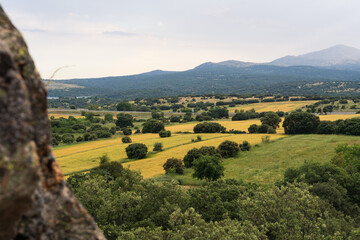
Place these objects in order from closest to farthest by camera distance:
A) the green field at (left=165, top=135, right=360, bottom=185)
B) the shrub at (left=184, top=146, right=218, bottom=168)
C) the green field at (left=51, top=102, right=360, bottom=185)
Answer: the green field at (left=165, top=135, right=360, bottom=185) < the green field at (left=51, top=102, right=360, bottom=185) < the shrub at (left=184, top=146, right=218, bottom=168)

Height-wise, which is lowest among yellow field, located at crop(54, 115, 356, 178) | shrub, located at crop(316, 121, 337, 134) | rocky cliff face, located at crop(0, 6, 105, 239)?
yellow field, located at crop(54, 115, 356, 178)

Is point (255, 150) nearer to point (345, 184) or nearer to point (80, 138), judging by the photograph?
point (345, 184)

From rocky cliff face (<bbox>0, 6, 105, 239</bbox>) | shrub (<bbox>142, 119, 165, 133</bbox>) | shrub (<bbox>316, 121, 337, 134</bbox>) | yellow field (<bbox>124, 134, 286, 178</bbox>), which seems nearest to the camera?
rocky cliff face (<bbox>0, 6, 105, 239</bbox>)

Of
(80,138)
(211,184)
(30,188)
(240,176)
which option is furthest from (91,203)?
(80,138)

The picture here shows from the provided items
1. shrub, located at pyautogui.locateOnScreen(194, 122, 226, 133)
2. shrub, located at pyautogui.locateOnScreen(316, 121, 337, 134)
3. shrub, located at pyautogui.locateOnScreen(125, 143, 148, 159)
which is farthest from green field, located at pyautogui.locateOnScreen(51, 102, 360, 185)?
shrub, located at pyautogui.locateOnScreen(194, 122, 226, 133)

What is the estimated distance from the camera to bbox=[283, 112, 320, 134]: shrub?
7350 cm

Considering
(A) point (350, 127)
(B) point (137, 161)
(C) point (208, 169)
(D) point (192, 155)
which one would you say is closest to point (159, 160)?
(B) point (137, 161)

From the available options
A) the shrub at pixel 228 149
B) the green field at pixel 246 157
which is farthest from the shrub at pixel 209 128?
the shrub at pixel 228 149

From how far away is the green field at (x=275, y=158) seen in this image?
43.6 meters

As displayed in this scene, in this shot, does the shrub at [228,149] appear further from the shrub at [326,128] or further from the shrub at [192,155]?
the shrub at [326,128]

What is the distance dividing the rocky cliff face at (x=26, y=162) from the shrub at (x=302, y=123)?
254 ft

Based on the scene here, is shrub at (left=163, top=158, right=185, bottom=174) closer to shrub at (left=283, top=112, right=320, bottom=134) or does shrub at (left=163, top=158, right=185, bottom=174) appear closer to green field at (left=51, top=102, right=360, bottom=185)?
green field at (left=51, top=102, right=360, bottom=185)

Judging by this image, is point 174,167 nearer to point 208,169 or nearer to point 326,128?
point 208,169

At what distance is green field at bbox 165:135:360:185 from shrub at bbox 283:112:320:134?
9.11m
